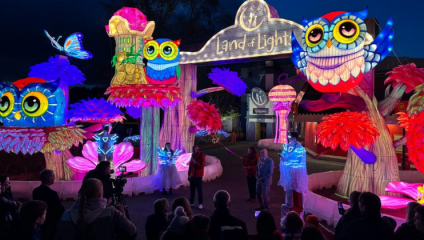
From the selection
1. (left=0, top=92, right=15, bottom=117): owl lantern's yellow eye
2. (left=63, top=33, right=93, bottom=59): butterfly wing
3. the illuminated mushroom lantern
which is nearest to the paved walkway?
the illuminated mushroom lantern

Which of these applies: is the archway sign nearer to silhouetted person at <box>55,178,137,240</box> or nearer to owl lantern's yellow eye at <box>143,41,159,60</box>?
owl lantern's yellow eye at <box>143,41,159,60</box>

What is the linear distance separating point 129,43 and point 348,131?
20.9ft

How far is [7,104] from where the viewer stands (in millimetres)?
8836

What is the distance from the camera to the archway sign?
889 cm

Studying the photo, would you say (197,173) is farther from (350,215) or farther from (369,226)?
(369,226)

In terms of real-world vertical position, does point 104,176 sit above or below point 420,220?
above

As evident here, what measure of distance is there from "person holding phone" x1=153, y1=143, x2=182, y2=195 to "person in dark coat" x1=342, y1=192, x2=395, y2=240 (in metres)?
6.08

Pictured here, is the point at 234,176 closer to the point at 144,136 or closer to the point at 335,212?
the point at 144,136

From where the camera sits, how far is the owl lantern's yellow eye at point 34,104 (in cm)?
884

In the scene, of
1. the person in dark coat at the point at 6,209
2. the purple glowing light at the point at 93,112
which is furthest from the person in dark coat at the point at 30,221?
the purple glowing light at the point at 93,112

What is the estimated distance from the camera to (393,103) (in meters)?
7.82

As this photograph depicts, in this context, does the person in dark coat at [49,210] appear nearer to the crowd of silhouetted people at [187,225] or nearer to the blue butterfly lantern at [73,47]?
the crowd of silhouetted people at [187,225]

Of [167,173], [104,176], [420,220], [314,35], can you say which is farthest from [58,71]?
[420,220]

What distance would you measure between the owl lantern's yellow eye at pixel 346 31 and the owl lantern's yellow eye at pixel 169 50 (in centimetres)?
473
